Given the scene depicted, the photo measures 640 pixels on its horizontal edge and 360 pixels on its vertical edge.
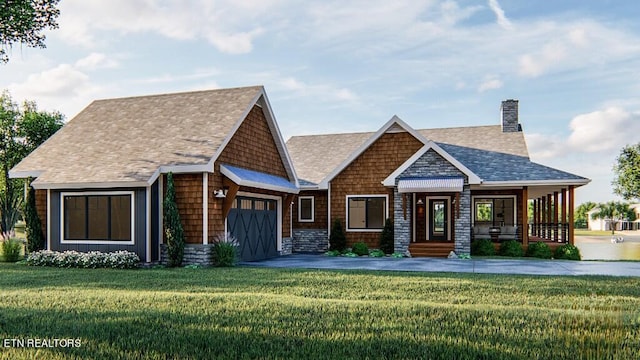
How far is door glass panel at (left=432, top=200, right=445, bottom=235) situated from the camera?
80.7 ft

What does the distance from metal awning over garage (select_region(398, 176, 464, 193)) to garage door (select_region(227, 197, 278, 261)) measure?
5.27 metres

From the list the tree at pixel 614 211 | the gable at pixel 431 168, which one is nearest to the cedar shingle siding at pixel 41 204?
the gable at pixel 431 168

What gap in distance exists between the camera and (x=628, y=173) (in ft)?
164

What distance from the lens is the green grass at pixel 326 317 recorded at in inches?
240

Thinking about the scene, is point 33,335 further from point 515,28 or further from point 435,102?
point 435,102

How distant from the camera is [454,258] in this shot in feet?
67.1

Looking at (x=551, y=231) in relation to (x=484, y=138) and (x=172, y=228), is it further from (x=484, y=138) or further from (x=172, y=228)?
(x=172, y=228)

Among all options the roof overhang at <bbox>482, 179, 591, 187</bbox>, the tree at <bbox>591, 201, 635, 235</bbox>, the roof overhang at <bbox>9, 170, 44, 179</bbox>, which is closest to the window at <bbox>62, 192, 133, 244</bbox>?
the roof overhang at <bbox>9, 170, 44, 179</bbox>

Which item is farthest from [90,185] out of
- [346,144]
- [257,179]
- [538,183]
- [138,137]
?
[538,183]

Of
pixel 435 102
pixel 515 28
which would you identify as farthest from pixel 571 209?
pixel 515 28

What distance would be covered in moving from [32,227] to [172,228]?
5405mm

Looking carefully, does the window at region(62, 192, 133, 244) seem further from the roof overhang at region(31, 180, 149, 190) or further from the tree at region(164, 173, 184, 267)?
the tree at region(164, 173, 184, 267)

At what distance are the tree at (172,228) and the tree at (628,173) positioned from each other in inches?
1822

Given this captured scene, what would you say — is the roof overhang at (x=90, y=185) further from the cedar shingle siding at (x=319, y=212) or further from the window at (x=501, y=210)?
the window at (x=501, y=210)
